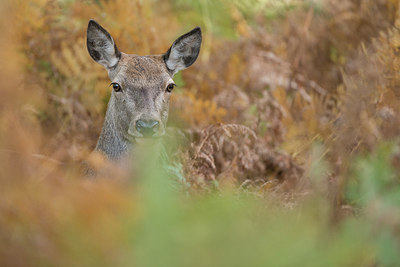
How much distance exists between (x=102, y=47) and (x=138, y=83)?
612 millimetres

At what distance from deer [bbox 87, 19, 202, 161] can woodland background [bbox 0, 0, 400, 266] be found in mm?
392

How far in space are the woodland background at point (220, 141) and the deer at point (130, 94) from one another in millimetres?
392

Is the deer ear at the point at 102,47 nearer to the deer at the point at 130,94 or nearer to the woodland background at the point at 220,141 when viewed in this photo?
the deer at the point at 130,94

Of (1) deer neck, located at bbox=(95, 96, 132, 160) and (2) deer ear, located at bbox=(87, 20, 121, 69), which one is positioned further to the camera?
(2) deer ear, located at bbox=(87, 20, 121, 69)

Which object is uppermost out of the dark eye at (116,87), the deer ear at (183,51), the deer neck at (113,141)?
the deer ear at (183,51)

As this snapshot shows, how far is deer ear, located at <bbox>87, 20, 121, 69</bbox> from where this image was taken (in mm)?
4809

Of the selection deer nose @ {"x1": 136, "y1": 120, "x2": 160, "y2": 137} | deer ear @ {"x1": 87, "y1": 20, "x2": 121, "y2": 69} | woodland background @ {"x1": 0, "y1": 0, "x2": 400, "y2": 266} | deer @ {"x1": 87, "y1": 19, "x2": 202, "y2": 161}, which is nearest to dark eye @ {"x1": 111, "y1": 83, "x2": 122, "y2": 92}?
deer @ {"x1": 87, "y1": 19, "x2": 202, "y2": 161}

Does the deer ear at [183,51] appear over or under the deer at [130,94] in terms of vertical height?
over

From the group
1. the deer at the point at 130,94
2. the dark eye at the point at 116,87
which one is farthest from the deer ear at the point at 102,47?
the dark eye at the point at 116,87

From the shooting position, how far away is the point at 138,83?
466cm

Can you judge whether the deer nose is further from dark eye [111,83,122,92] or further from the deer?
dark eye [111,83,122,92]

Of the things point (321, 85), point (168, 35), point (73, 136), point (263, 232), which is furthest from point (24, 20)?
point (263, 232)

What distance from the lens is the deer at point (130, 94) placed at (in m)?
4.41

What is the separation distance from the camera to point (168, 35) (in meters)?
6.74
